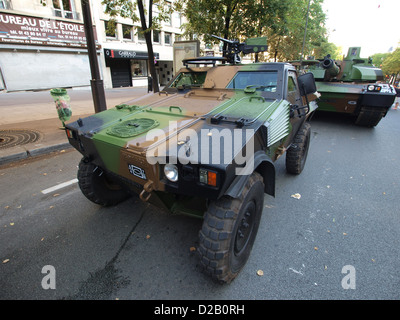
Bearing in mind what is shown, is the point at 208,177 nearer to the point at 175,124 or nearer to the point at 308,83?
the point at 175,124

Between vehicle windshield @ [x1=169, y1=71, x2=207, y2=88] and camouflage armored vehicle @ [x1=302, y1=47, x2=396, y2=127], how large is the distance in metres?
4.13

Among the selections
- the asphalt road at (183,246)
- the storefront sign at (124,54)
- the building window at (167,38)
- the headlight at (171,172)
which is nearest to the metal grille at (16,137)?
the asphalt road at (183,246)

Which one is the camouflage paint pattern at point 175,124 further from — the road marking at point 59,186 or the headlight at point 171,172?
the road marking at point 59,186

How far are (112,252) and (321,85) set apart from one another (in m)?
8.48

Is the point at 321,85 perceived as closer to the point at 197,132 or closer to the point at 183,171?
the point at 197,132

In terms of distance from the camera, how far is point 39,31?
16.0m

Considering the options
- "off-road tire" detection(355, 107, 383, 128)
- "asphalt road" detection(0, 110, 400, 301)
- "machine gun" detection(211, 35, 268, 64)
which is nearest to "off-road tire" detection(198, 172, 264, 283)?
"asphalt road" detection(0, 110, 400, 301)

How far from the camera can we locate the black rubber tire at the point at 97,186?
2.89 meters

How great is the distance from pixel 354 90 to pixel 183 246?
24.8 ft

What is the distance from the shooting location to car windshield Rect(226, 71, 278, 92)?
3238 millimetres

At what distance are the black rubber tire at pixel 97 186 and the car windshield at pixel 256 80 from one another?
2145 mm

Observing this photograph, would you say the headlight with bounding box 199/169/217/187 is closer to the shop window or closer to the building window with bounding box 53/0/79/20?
the building window with bounding box 53/0/79/20

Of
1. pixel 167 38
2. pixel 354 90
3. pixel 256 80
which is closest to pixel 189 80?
pixel 256 80
